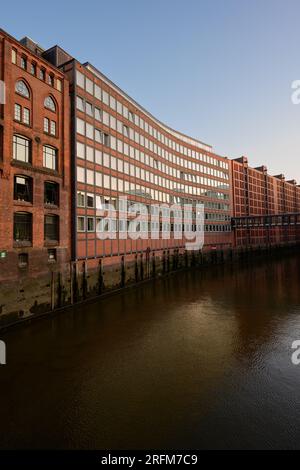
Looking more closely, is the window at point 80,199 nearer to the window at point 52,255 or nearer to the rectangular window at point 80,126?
the window at point 52,255

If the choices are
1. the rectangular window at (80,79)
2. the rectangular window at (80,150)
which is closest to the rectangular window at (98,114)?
the rectangular window at (80,79)

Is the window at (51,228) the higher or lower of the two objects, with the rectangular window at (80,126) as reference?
lower

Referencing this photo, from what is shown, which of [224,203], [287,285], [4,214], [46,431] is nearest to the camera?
[46,431]

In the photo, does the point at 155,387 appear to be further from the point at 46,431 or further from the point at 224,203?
the point at 224,203

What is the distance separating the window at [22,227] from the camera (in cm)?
2084

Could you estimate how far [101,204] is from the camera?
99.3ft

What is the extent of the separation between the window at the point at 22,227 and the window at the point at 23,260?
1236 mm

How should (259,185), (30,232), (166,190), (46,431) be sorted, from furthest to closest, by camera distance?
1. (259,185)
2. (166,190)
3. (30,232)
4. (46,431)

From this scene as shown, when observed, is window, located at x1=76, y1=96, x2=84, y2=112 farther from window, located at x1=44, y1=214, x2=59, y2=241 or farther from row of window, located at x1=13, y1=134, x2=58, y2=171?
window, located at x1=44, y1=214, x2=59, y2=241

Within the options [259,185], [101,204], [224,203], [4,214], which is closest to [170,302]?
[101,204]

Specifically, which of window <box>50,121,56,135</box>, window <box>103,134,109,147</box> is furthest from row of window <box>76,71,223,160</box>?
window <box>50,121,56,135</box>

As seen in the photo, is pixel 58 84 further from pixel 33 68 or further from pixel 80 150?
pixel 80 150

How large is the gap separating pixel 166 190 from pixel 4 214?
31695 millimetres

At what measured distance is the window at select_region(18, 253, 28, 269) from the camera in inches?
814
